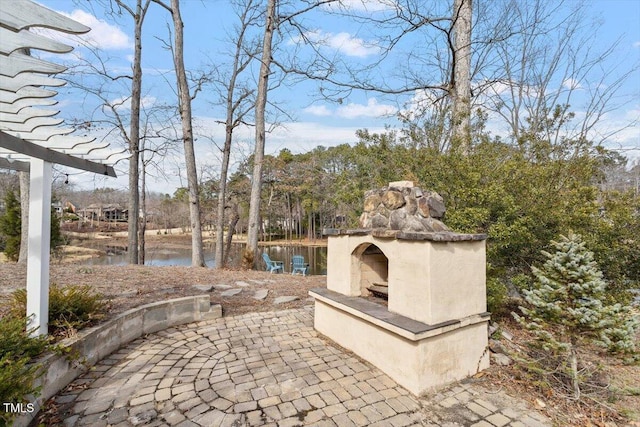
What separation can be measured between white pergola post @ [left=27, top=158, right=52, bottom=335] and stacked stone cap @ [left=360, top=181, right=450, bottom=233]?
297 cm

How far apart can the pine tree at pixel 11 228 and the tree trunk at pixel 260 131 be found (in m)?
7.64

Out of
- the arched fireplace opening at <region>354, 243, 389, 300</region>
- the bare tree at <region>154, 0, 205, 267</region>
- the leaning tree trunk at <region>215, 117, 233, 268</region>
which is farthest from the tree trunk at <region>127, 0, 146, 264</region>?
the arched fireplace opening at <region>354, 243, 389, 300</region>

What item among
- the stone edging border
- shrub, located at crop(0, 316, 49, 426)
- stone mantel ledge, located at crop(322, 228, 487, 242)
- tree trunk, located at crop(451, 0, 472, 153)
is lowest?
the stone edging border

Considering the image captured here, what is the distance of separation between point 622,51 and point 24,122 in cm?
1148

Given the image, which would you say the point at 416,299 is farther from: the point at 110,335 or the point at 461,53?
the point at 461,53

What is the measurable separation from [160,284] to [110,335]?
224 centimetres

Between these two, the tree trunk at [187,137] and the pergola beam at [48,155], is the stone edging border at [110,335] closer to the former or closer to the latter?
the pergola beam at [48,155]

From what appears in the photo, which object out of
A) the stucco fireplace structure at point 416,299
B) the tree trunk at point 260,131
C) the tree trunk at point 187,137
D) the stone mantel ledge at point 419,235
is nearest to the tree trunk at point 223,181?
the tree trunk at point 187,137

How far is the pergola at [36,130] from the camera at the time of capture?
1439 millimetres

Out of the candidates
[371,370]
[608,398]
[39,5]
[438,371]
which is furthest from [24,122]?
[608,398]

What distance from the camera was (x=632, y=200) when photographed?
11.0 feet

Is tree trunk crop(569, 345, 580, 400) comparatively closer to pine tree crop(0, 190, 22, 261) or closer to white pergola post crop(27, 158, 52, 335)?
white pergola post crop(27, 158, 52, 335)

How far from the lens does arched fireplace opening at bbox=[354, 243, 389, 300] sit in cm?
344

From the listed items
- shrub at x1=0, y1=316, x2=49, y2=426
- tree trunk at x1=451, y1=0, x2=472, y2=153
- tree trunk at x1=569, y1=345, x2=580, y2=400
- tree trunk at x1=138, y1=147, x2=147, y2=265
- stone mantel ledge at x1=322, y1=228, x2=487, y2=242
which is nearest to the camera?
shrub at x1=0, y1=316, x2=49, y2=426
